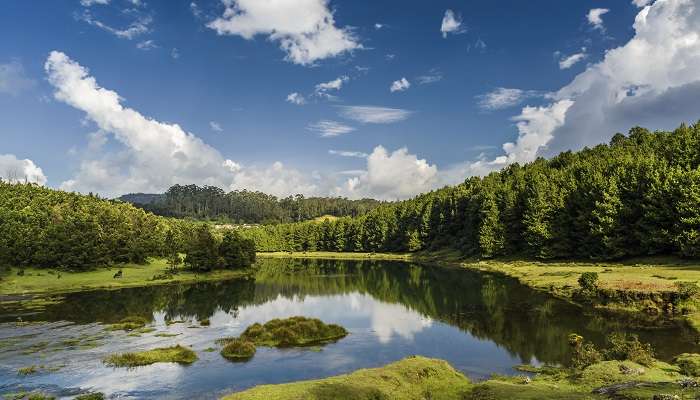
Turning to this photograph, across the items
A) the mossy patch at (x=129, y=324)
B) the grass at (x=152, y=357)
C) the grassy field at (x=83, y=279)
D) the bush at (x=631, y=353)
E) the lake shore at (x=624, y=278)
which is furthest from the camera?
the grassy field at (x=83, y=279)

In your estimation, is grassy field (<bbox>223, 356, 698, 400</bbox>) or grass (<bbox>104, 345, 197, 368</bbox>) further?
grass (<bbox>104, 345, 197, 368</bbox>)

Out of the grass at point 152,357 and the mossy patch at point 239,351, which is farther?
the mossy patch at point 239,351

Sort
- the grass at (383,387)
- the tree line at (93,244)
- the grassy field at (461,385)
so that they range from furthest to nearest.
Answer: the tree line at (93,244), the grass at (383,387), the grassy field at (461,385)

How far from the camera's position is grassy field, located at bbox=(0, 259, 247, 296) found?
308ft

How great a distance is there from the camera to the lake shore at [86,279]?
304 ft

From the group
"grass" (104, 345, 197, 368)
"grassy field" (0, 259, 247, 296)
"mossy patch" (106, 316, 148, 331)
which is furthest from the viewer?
"grassy field" (0, 259, 247, 296)

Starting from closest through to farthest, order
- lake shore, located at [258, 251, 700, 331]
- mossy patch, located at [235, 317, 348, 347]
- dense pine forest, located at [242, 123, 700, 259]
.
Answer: mossy patch, located at [235, 317, 348, 347] < lake shore, located at [258, 251, 700, 331] < dense pine forest, located at [242, 123, 700, 259]

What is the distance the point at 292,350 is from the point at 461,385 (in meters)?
19.3

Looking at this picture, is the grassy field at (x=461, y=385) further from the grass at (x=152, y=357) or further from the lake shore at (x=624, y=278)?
the lake shore at (x=624, y=278)

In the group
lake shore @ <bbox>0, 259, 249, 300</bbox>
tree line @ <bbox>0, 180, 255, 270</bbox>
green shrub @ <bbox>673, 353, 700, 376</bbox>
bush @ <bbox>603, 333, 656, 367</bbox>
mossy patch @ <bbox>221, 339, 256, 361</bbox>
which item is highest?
tree line @ <bbox>0, 180, 255, 270</bbox>

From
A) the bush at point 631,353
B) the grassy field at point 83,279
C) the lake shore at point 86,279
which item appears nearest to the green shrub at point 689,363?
the bush at point 631,353

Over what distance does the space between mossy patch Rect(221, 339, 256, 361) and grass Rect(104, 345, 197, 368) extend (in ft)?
9.38

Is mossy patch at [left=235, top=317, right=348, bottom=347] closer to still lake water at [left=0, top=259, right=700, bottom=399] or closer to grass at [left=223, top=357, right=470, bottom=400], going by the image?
still lake water at [left=0, top=259, right=700, bottom=399]

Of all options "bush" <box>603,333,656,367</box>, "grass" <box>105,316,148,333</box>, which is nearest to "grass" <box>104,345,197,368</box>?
"grass" <box>105,316,148,333</box>
